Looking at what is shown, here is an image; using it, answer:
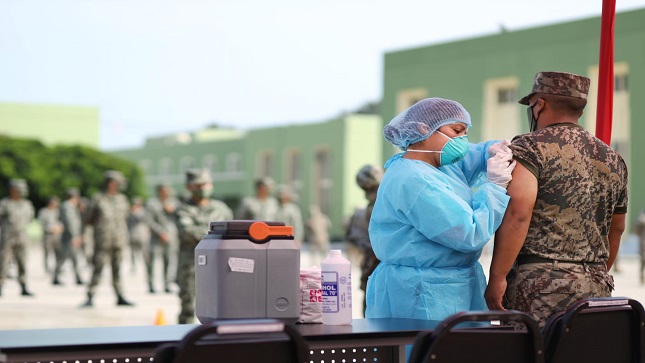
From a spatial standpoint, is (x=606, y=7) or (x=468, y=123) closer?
(x=468, y=123)

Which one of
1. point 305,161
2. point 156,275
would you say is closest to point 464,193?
point 156,275

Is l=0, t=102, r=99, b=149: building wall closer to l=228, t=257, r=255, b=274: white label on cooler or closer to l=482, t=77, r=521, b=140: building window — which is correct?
l=482, t=77, r=521, b=140: building window

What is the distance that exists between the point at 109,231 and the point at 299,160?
1720 inches

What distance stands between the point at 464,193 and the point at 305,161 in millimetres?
53254

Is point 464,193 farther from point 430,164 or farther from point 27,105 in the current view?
point 27,105

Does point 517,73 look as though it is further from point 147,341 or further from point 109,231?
point 147,341

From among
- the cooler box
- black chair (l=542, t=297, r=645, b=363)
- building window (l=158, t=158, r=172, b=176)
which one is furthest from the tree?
black chair (l=542, t=297, r=645, b=363)

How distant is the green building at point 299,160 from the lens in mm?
55031

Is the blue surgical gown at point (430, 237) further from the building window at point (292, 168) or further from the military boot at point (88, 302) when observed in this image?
the building window at point (292, 168)

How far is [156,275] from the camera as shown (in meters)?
25.2

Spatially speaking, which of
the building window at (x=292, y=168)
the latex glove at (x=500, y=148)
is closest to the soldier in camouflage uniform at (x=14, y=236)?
the latex glove at (x=500, y=148)

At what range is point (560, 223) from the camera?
4480 mm

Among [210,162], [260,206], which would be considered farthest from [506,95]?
[260,206]

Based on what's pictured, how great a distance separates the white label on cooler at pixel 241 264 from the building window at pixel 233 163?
59502 mm
